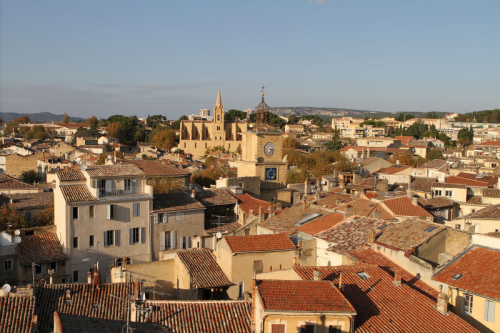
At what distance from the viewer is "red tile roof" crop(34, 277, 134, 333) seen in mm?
14309

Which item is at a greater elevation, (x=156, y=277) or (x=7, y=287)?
(x=7, y=287)

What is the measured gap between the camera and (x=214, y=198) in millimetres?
29641

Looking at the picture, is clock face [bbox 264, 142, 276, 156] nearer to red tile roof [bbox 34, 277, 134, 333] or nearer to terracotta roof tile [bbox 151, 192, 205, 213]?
terracotta roof tile [bbox 151, 192, 205, 213]

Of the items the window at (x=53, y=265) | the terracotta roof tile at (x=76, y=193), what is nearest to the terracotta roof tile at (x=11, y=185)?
the terracotta roof tile at (x=76, y=193)

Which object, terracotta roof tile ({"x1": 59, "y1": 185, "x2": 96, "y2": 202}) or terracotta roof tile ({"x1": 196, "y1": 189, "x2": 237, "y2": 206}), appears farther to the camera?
terracotta roof tile ({"x1": 196, "y1": 189, "x2": 237, "y2": 206})

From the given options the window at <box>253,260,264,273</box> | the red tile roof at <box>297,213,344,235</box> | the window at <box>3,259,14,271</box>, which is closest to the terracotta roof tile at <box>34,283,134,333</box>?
the window at <box>253,260,264,273</box>

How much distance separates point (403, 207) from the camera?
24.5 meters

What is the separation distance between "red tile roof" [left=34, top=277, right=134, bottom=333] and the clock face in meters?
26.8

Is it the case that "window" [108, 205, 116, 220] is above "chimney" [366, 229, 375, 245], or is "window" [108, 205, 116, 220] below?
below

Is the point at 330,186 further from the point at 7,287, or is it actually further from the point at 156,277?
the point at 7,287

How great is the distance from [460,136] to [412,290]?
10580 centimetres

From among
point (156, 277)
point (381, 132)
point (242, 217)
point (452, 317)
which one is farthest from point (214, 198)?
point (381, 132)

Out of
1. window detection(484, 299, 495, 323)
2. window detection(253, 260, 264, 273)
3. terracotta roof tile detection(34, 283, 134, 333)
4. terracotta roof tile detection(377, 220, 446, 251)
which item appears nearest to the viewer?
window detection(484, 299, 495, 323)

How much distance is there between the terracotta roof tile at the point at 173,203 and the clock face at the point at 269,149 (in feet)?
51.5
